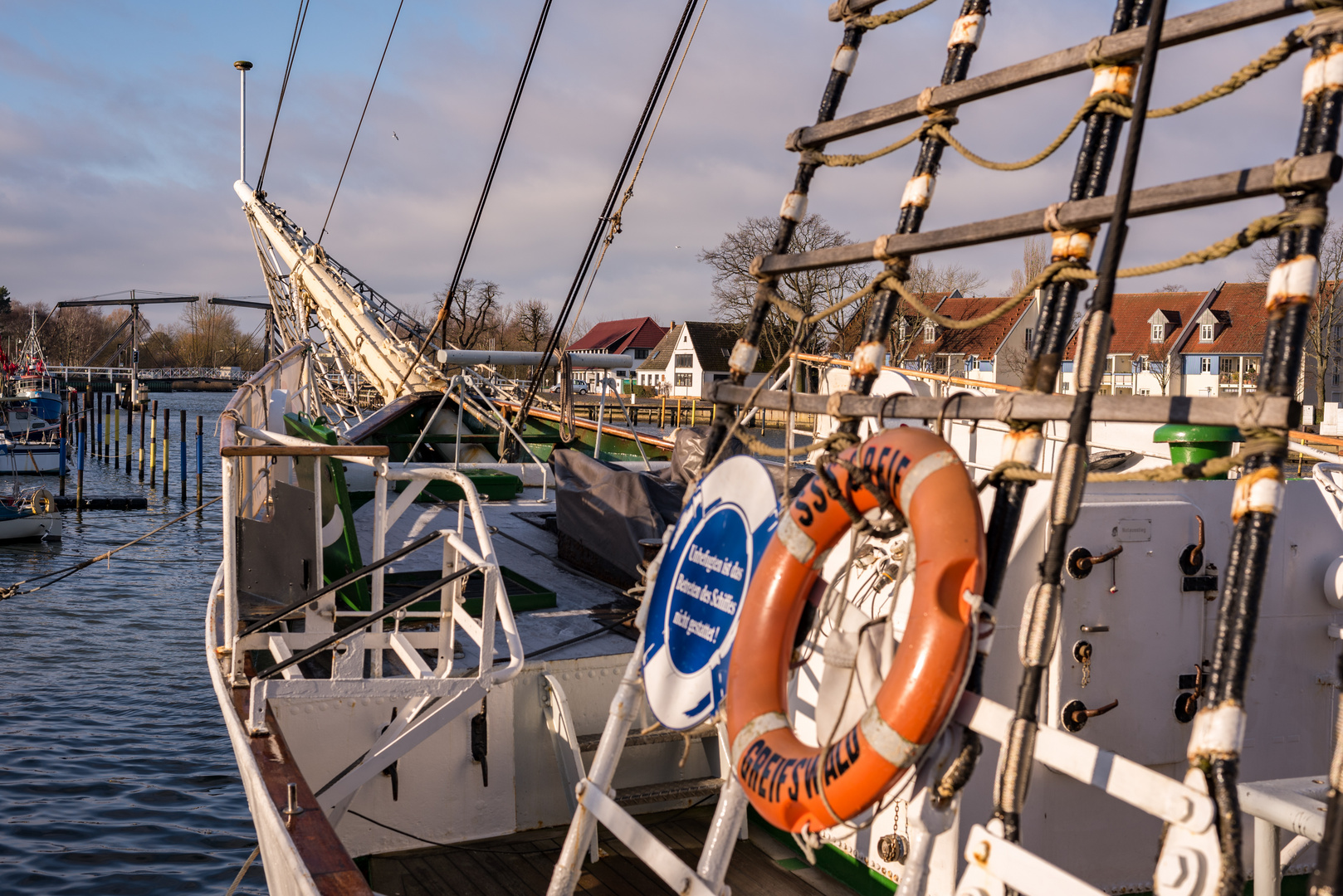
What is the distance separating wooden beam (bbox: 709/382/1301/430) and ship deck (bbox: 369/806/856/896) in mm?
3375

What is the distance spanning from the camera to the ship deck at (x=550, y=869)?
19.1 ft

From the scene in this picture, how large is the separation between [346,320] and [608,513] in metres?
13.1

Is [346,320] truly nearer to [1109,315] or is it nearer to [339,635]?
[339,635]

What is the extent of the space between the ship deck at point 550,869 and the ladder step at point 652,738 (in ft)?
1.81

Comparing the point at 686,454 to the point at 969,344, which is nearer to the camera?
the point at 686,454

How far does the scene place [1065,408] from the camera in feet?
9.12

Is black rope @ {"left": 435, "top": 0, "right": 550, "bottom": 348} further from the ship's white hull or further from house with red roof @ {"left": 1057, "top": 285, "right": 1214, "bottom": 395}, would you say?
house with red roof @ {"left": 1057, "top": 285, "right": 1214, "bottom": 395}

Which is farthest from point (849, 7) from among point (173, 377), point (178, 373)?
point (178, 373)

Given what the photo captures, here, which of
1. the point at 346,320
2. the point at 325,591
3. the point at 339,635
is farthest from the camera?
the point at 346,320

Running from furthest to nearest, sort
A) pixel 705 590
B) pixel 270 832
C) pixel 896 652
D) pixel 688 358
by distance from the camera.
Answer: pixel 688 358 → pixel 270 832 → pixel 705 590 → pixel 896 652

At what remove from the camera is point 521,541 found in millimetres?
10305

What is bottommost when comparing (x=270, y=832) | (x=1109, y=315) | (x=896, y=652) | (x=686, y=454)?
(x=270, y=832)

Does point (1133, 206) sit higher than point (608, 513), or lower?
higher

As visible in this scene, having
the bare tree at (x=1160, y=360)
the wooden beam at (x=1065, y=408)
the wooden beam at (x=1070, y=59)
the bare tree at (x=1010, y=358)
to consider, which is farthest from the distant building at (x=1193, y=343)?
the wooden beam at (x=1065, y=408)
